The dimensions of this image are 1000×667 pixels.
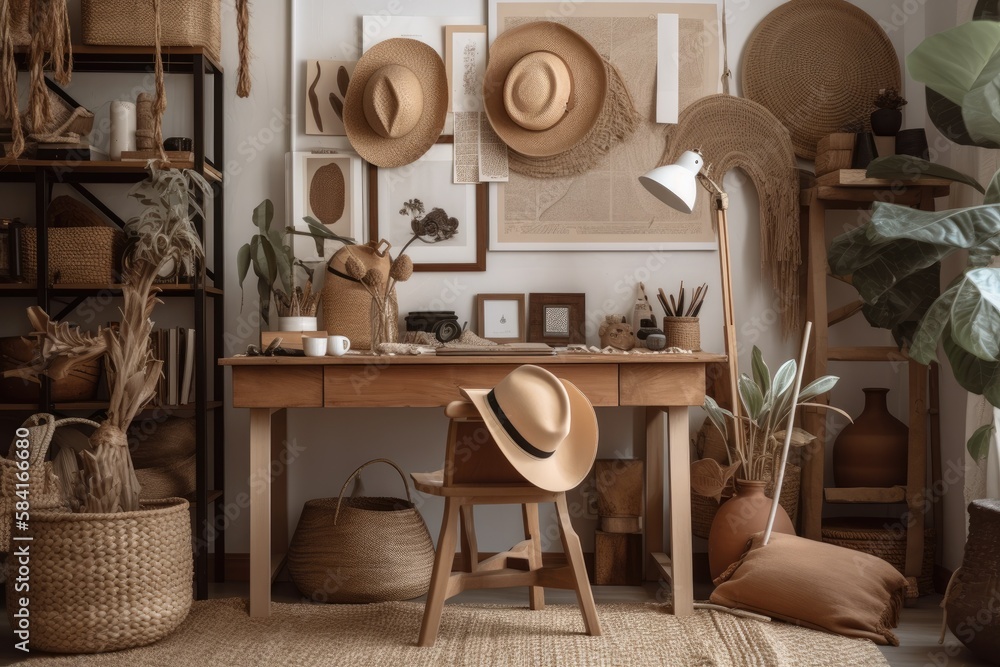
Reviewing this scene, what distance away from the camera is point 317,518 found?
3105 mm

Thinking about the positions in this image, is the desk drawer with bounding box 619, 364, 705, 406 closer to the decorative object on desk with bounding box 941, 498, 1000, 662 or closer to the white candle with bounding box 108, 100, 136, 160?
the decorative object on desk with bounding box 941, 498, 1000, 662

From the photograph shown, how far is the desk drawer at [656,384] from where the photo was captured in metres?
2.82

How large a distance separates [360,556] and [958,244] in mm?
2105

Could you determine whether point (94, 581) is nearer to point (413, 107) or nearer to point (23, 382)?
point (23, 382)

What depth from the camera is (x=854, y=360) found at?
3322 mm

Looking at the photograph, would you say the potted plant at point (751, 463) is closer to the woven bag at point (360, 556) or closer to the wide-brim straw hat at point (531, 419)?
the wide-brim straw hat at point (531, 419)

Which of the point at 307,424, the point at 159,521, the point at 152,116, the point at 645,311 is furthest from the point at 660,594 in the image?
the point at 152,116

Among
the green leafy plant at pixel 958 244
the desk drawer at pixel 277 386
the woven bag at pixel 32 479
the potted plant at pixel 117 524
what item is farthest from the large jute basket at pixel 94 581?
the green leafy plant at pixel 958 244

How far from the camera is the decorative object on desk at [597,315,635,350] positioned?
10.8 ft

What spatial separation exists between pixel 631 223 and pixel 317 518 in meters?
1.66

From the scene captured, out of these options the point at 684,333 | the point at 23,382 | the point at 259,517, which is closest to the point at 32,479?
the point at 23,382

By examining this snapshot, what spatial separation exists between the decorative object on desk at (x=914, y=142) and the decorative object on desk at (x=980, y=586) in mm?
1390

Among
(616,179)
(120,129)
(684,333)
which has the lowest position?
(684,333)

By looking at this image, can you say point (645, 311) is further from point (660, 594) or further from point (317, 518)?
point (317, 518)
